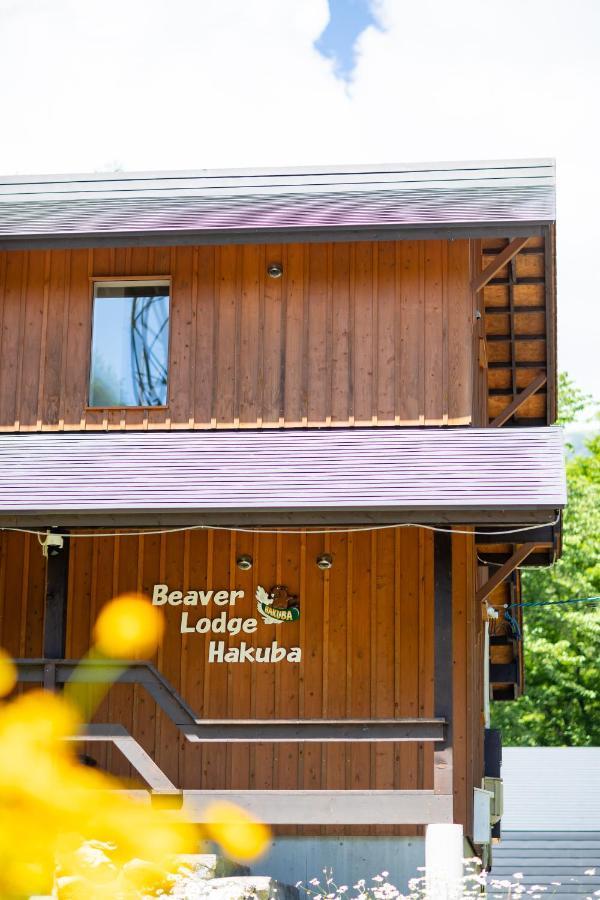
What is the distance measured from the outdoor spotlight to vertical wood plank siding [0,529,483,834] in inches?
2.5

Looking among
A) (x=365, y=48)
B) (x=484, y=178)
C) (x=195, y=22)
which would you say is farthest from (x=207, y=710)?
(x=195, y=22)

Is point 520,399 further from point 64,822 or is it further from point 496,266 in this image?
point 64,822

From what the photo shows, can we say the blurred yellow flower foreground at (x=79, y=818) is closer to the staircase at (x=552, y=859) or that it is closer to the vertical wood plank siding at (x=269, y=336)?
the vertical wood plank siding at (x=269, y=336)

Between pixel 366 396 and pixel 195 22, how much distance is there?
2210 inches

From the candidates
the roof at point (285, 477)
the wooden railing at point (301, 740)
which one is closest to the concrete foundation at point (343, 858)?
the wooden railing at point (301, 740)

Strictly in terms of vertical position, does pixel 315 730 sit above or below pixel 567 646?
above

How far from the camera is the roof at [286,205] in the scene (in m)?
13.3

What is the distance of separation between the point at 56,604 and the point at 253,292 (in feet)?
13.1

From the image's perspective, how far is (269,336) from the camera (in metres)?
13.7

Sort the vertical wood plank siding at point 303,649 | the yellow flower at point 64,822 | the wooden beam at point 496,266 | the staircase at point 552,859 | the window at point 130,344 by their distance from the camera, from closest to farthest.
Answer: the yellow flower at point 64,822, the vertical wood plank siding at point 303,649, the wooden beam at point 496,266, the window at point 130,344, the staircase at point 552,859

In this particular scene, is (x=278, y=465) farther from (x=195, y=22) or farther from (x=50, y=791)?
(x=195, y=22)

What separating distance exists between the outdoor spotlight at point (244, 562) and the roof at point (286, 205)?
326 cm

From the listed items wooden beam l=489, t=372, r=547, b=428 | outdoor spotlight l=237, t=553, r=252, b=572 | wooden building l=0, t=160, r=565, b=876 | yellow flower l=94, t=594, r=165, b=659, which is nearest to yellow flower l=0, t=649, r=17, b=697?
wooden building l=0, t=160, r=565, b=876

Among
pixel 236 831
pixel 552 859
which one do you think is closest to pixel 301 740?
pixel 236 831
